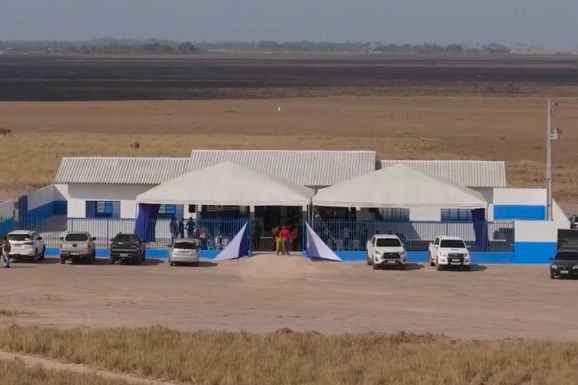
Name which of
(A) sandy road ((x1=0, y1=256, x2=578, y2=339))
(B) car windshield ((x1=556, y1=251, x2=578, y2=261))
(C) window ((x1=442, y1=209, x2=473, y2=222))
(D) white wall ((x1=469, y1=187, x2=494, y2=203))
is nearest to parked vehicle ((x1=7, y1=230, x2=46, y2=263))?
(A) sandy road ((x1=0, y1=256, x2=578, y2=339))

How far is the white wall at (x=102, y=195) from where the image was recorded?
51.9 m

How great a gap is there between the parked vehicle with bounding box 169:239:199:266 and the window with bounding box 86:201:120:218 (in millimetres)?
7590

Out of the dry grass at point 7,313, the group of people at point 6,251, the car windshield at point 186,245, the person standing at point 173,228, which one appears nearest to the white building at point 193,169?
the person standing at point 173,228

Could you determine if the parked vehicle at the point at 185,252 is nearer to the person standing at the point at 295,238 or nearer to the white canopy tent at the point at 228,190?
the white canopy tent at the point at 228,190

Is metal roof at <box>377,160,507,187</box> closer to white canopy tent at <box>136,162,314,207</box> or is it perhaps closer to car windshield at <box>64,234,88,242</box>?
white canopy tent at <box>136,162,314,207</box>

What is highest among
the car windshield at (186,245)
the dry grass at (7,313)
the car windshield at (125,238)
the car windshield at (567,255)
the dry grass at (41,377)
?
the car windshield at (125,238)

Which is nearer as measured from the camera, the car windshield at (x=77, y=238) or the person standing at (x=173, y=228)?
the car windshield at (x=77, y=238)

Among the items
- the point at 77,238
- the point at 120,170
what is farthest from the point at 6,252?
the point at 120,170

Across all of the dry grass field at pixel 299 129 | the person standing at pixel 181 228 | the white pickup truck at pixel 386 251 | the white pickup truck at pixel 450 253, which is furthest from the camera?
the dry grass field at pixel 299 129

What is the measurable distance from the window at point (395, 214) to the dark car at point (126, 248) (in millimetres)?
10054

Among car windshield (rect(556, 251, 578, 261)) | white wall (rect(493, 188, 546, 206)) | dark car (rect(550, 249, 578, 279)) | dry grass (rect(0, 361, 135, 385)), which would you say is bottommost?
dry grass (rect(0, 361, 135, 385))

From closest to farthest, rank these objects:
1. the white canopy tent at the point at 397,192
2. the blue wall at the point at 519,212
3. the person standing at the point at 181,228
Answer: the white canopy tent at the point at 397,192 → the person standing at the point at 181,228 → the blue wall at the point at 519,212

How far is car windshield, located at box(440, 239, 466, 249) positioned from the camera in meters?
44.4

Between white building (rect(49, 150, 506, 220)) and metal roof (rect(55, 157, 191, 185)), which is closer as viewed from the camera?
white building (rect(49, 150, 506, 220))
